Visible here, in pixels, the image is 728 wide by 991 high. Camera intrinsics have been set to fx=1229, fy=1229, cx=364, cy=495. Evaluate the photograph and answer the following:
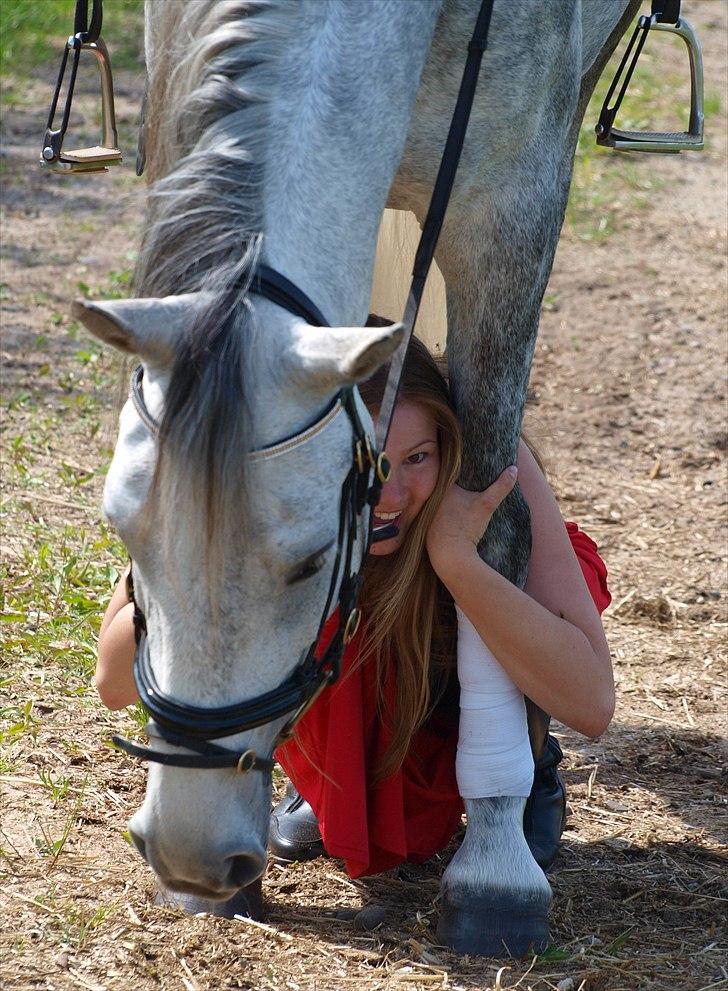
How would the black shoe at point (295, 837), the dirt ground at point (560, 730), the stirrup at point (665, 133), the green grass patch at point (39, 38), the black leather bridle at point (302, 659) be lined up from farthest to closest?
the green grass patch at point (39, 38) < the stirrup at point (665, 133) < the black shoe at point (295, 837) < the dirt ground at point (560, 730) < the black leather bridle at point (302, 659)

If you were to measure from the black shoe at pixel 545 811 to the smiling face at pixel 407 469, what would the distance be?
0.57 m

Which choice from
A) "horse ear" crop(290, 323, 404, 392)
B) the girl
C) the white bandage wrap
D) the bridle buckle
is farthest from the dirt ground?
the bridle buckle

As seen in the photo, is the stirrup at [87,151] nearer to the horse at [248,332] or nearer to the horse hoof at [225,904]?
the horse at [248,332]

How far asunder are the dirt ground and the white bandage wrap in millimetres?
255

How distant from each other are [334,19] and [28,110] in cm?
536

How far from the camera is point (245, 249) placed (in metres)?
1.46

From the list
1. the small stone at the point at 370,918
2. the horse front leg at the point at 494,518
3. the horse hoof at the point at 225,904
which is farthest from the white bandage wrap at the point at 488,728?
the horse hoof at the point at 225,904

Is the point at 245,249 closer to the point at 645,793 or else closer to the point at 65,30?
the point at 645,793

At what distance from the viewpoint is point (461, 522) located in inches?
80.0

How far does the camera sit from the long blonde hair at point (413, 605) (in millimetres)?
2018

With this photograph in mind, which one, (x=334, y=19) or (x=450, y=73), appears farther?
(x=450, y=73)

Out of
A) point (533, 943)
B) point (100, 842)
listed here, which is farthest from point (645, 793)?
point (100, 842)

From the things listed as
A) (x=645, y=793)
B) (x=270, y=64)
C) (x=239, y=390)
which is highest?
(x=270, y=64)

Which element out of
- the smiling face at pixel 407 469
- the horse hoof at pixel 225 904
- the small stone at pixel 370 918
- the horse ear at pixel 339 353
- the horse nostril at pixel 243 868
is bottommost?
the small stone at pixel 370 918
